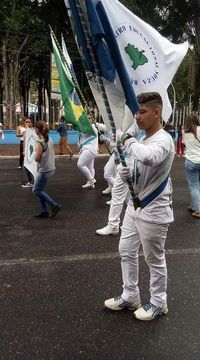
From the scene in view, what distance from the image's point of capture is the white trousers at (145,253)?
3.48 meters

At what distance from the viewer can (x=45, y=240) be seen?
5.94 meters

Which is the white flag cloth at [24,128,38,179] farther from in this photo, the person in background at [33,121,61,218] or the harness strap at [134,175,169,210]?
the harness strap at [134,175,169,210]

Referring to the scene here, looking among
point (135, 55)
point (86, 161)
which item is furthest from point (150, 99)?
point (86, 161)

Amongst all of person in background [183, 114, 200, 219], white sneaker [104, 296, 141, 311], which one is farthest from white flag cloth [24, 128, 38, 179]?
white sneaker [104, 296, 141, 311]

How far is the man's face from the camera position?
3291 millimetres

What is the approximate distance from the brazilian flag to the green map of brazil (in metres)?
3.47

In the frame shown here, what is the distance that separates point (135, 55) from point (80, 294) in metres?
2.41

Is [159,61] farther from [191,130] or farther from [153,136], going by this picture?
[191,130]

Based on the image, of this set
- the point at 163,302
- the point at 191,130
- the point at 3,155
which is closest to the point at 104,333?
the point at 163,302

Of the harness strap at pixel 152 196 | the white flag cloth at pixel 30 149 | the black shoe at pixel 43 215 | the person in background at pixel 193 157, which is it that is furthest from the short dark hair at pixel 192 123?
the harness strap at pixel 152 196

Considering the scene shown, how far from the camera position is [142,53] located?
4.50m

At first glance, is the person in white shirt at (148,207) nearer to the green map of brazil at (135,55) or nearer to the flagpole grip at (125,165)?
the flagpole grip at (125,165)

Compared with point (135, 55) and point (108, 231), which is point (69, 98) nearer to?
point (108, 231)

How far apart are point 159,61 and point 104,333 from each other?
9.01 ft
